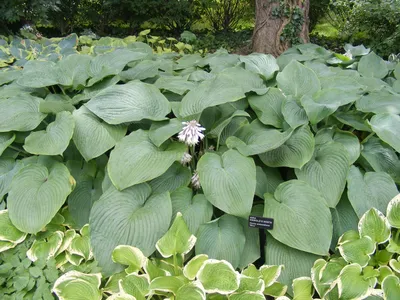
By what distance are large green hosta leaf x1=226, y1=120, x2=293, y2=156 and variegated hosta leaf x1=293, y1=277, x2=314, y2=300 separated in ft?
1.53

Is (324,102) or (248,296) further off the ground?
(324,102)

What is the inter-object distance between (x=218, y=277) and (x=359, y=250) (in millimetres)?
508

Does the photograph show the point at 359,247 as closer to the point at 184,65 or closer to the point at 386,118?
the point at 386,118

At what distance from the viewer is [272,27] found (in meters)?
4.24

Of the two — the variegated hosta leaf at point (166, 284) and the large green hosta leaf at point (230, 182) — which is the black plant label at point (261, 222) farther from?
the variegated hosta leaf at point (166, 284)

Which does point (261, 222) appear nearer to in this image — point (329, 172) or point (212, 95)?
point (329, 172)

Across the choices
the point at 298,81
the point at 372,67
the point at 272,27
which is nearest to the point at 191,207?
the point at 298,81

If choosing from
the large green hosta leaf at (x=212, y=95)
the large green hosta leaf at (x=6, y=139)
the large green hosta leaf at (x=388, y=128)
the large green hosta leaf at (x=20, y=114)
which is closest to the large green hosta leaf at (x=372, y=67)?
the large green hosta leaf at (x=388, y=128)

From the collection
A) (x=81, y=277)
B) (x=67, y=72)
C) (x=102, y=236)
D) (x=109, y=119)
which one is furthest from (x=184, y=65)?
(x=81, y=277)

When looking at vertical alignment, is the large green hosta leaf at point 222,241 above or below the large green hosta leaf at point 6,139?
below

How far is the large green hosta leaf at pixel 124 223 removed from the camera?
132cm

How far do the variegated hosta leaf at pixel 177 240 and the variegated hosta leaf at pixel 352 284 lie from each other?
1.64 feet

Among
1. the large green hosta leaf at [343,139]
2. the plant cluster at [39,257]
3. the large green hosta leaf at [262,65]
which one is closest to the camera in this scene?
the plant cluster at [39,257]

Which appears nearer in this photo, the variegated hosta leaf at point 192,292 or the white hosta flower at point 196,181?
the variegated hosta leaf at point 192,292
